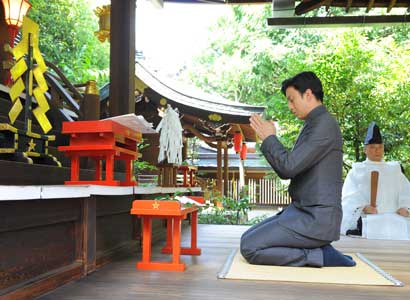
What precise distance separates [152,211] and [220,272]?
1.85 feet

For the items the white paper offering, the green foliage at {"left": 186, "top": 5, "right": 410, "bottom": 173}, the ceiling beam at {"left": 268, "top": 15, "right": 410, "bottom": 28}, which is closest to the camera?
the white paper offering

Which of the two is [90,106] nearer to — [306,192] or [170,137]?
[170,137]

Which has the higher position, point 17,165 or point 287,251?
point 17,165

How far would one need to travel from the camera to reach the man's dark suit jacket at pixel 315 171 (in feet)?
9.51

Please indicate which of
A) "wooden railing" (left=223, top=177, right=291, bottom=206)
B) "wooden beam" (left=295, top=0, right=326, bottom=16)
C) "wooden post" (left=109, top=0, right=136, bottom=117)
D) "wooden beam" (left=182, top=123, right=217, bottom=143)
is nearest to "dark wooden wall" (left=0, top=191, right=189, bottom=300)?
"wooden post" (left=109, top=0, right=136, bottom=117)

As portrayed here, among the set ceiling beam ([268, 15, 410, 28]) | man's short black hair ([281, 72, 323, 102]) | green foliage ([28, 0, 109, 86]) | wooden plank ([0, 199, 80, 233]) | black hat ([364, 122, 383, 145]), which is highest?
green foliage ([28, 0, 109, 86])

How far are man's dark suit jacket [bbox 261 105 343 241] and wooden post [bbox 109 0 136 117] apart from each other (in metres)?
1.89

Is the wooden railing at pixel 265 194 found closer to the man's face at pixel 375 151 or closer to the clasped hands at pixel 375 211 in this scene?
the man's face at pixel 375 151

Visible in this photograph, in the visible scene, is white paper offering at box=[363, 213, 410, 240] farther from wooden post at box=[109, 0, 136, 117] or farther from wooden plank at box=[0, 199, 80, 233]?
wooden plank at box=[0, 199, 80, 233]

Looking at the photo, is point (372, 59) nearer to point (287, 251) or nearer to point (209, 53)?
point (287, 251)

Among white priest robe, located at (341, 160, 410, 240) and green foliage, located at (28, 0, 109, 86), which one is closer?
white priest robe, located at (341, 160, 410, 240)

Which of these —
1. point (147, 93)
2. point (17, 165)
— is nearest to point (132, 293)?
point (17, 165)

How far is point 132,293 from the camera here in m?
2.29

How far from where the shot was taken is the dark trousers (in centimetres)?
296
